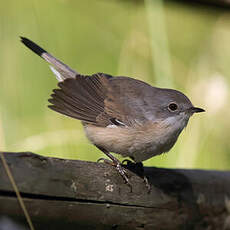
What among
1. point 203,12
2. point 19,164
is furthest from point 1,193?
point 203,12

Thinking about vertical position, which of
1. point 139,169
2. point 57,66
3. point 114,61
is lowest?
point 139,169

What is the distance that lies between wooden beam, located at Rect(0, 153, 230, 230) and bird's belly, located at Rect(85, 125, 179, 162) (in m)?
0.19

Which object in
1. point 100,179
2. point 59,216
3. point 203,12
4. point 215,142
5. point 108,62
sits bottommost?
point 59,216

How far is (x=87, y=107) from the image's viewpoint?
391cm

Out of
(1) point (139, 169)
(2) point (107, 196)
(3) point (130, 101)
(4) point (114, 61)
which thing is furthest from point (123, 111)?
(4) point (114, 61)

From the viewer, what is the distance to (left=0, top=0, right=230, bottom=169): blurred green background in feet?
16.0

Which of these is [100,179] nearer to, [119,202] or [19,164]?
[119,202]

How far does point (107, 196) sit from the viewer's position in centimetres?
292

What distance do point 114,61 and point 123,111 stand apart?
7.53 feet

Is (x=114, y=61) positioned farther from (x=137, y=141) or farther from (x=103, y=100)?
(x=137, y=141)

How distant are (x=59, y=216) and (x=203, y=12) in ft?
17.2

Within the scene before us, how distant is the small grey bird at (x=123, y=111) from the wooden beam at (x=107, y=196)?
11.2 inches

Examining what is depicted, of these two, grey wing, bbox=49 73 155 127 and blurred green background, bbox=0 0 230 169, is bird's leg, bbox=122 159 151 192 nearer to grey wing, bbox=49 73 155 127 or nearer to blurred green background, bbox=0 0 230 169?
grey wing, bbox=49 73 155 127

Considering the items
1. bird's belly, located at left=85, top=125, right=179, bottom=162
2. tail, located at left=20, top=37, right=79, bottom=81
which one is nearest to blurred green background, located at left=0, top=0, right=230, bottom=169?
tail, located at left=20, top=37, right=79, bottom=81
